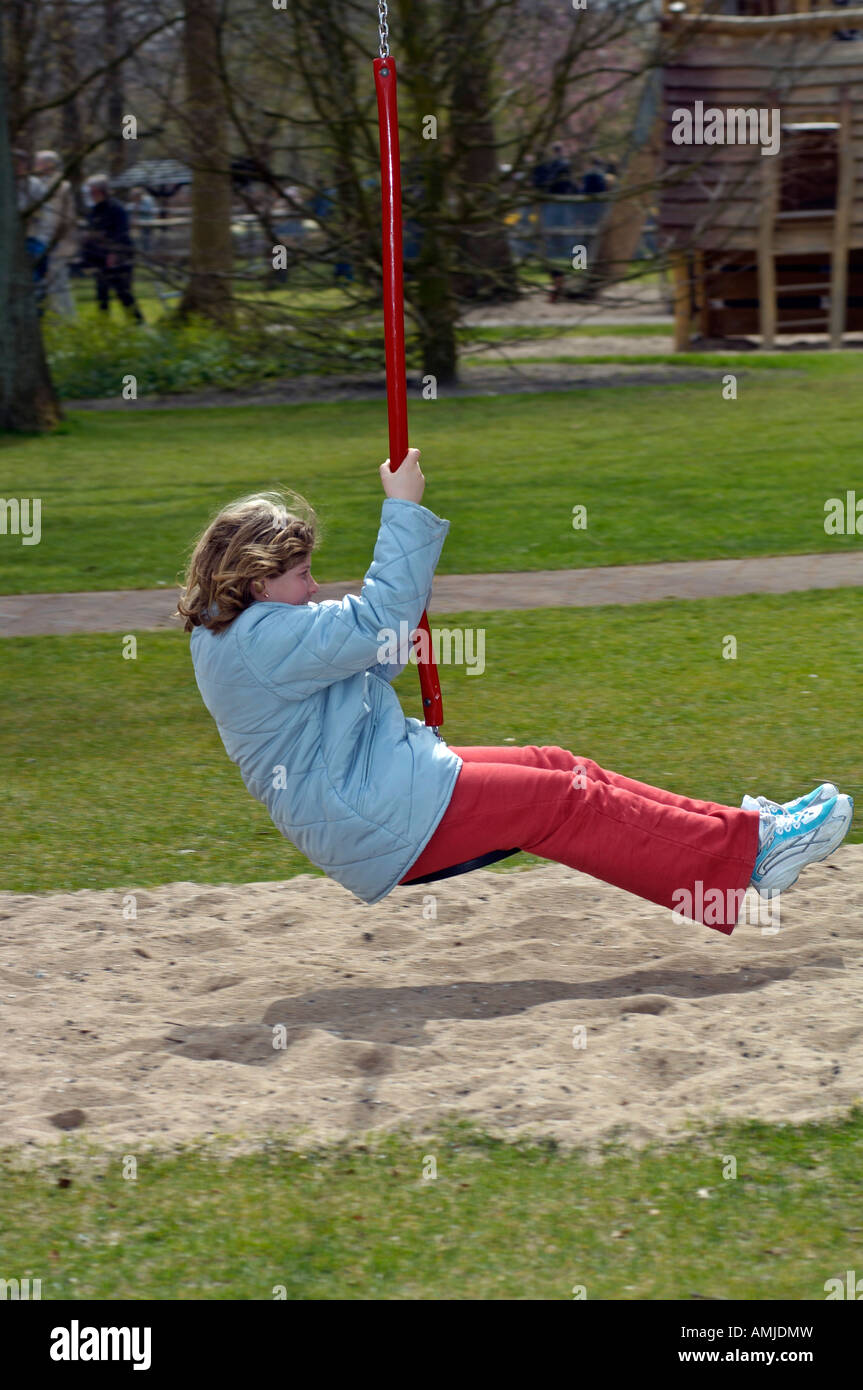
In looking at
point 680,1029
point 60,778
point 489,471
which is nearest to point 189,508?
point 489,471

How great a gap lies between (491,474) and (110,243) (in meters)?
8.66

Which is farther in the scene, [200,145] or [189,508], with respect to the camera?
[200,145]

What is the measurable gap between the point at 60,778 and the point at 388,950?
7.31 ft

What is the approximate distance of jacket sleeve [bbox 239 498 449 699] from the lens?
4043 mm

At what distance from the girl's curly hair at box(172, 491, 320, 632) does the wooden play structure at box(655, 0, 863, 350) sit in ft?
48.2

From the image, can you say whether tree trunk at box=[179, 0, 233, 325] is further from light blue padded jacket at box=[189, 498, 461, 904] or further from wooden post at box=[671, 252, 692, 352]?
light blue padded jacket at box=[189, 498, 461, 904]

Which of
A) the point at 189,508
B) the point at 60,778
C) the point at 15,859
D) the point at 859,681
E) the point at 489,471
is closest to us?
the point at 15,859

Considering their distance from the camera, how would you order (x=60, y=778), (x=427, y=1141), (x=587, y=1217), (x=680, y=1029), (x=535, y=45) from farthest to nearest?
(x=535, y=45), (x=60, y=778), (x=680, y=1029), (x=427, y=1141), (x=587, y=1217)

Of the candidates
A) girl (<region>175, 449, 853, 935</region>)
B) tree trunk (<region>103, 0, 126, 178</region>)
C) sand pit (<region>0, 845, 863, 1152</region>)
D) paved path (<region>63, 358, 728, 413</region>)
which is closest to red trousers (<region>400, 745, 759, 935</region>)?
girl (<region>175, 449, 853, 935</region>)

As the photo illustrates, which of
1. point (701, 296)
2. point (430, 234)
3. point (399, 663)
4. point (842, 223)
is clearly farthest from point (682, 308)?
point (399, 663)

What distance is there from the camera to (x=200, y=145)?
1802 centimetres

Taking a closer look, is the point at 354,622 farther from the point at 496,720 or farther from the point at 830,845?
the point at 496,720
